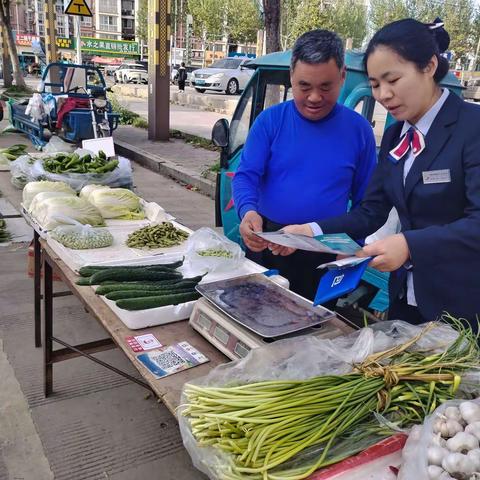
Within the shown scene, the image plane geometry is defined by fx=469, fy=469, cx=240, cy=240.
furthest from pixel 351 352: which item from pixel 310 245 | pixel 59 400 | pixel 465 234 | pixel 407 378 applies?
pixel 59 400

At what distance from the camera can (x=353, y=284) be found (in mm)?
1317

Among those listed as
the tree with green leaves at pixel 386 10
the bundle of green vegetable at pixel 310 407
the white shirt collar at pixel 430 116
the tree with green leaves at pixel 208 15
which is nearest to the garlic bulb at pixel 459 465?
the bundle of green vegetable at pixel 310 407

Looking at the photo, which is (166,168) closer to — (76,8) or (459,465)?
(76,8)

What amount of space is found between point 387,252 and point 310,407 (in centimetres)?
55

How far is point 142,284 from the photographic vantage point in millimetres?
1997

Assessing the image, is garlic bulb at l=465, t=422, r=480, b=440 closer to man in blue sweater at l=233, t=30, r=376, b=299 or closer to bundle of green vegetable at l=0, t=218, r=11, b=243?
man in blue sweater at l=233, t=30, r=376, b=299

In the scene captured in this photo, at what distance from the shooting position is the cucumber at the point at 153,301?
5.73 ft

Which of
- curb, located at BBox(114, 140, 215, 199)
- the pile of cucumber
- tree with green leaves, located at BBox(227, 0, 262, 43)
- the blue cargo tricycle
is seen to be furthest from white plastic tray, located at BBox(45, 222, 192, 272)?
tree with green leaves, located at BBox(227, 0, 262, 43)

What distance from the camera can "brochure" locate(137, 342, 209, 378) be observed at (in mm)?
1523

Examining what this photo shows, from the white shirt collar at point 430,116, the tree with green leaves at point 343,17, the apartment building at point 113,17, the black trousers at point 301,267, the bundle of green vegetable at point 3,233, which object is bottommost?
the bundle of green vegetable at point 3,233

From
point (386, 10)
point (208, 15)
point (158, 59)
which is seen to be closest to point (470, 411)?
point (158, 59)

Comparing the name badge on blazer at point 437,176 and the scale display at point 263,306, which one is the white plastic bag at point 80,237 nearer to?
the scale display at point 263,306

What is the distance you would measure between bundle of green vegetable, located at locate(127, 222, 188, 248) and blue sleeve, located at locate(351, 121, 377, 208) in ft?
3.42

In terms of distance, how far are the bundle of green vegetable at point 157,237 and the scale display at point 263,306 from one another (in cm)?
78
